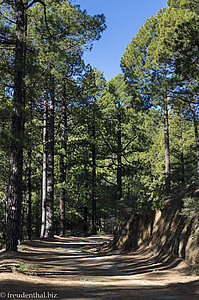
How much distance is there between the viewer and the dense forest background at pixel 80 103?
34.3 feet

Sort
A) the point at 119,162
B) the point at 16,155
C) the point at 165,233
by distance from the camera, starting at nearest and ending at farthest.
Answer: the point at 16,155
the point at 165,233
the point at 119,162

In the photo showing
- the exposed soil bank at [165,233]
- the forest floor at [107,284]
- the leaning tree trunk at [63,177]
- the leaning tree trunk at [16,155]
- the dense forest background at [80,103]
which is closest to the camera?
the forest floor at [107,284]

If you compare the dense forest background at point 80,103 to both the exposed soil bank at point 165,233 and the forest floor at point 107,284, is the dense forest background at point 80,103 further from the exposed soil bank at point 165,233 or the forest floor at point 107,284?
the forest floor at point 107,284

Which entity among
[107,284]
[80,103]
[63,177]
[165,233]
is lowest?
[107,284]

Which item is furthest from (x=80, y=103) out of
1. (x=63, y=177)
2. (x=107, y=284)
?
(x=107, y=284)

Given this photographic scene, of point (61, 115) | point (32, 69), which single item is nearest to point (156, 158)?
point (61, 115)

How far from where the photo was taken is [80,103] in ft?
68.7

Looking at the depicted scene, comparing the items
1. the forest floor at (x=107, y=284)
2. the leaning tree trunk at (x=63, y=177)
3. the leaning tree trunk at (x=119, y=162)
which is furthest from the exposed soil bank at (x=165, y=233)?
the leaning tree trunk at (x=119, y=162)

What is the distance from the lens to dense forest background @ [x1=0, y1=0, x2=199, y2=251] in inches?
412

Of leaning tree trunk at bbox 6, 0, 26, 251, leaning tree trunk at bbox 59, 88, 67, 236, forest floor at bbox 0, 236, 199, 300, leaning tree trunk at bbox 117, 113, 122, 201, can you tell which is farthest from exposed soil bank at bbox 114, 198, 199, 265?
leaning tree trunk at bbox 117, 113, 122, 201

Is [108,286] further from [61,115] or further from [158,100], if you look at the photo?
[61,115]

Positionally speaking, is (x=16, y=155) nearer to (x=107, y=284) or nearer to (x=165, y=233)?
(x=107, y=284)

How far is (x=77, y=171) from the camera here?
79.1 ft

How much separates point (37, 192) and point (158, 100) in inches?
817
